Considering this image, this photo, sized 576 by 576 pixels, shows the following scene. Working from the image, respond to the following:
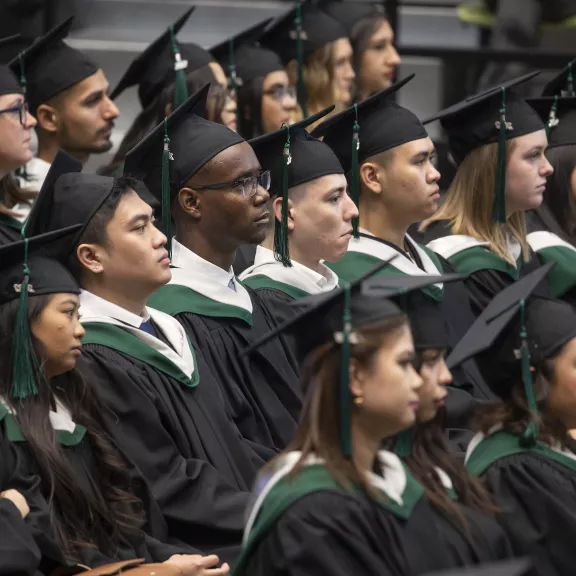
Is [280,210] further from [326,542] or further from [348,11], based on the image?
[348,11]

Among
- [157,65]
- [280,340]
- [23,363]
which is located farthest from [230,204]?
[157,65]

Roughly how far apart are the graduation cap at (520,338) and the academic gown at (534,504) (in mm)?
76

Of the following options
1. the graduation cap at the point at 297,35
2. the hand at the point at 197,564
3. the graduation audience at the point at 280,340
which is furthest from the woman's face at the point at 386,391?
the graduation cap at the point at 297,35

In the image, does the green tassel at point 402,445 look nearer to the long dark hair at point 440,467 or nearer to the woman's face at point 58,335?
the long dark hair at point 440,467

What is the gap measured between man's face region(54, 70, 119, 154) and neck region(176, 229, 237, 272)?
1.58m

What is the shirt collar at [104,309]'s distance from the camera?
14.5 ft

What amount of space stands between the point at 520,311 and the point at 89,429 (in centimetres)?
109

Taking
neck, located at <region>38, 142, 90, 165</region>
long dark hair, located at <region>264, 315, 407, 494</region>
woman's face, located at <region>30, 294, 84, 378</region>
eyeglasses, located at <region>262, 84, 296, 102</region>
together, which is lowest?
eyeglasses, located at <region>262, 84, 296, 102</region>

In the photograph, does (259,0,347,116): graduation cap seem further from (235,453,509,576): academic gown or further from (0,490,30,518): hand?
(235,453,509,576): academic gown

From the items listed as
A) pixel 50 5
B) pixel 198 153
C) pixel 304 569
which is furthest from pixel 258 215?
pixel 50 5

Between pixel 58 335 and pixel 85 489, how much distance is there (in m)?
0.38

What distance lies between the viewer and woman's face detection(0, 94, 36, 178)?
557 centimetres

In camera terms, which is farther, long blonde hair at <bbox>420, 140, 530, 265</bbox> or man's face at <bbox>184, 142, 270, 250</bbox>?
long blonde hair at <bbox>420, 140, 530, 265</bbox>

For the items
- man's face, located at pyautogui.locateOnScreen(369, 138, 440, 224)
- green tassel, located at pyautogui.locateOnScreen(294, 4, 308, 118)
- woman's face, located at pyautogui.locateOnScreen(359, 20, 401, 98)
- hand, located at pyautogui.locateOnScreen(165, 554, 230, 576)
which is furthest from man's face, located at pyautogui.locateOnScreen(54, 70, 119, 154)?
hand, located at pyautogui.locateOnScreen(165, 554, 230, 576)
